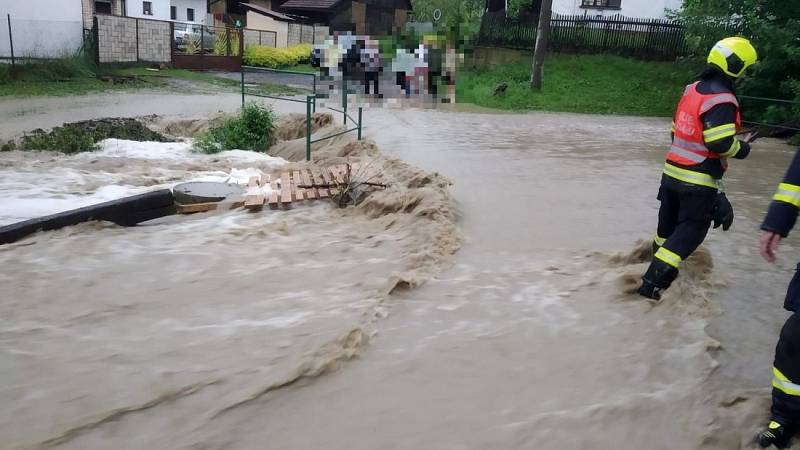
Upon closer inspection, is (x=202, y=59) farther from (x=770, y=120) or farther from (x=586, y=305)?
(x=586, y=305)

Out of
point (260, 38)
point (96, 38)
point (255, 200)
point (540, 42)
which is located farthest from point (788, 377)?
point (260, 38)

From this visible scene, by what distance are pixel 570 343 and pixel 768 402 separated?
3.75 ft

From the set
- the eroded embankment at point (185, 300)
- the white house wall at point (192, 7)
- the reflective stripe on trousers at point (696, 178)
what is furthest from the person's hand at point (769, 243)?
the white house wall at point (192, 7)

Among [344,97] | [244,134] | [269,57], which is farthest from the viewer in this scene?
[269,57]

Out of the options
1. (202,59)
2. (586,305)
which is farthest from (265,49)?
(586,305)

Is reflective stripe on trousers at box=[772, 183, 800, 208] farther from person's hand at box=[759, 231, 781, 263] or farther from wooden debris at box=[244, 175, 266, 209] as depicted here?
wooden debris at box=[244, 175, 266, 209]

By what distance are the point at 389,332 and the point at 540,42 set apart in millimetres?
18597

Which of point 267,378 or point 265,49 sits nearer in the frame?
point 267,378

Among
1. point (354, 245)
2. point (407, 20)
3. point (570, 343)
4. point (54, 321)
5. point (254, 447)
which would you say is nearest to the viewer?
point (254, 447)

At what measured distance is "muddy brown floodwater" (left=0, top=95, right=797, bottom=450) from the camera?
10.9 feet

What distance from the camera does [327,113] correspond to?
40.6 ft

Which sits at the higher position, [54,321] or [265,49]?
[265,49]

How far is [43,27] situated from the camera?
20938 millimetres

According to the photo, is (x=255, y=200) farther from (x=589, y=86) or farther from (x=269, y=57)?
(x=269, y=57)
